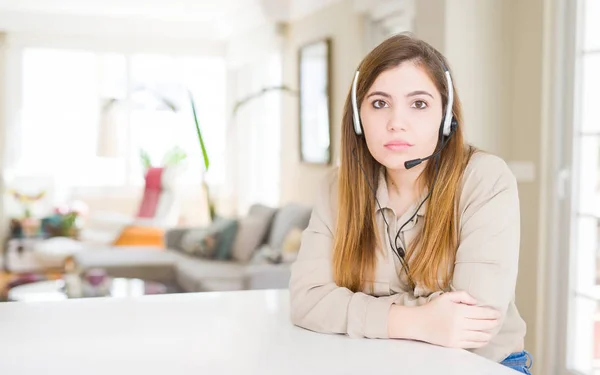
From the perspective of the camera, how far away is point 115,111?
25.7 ft

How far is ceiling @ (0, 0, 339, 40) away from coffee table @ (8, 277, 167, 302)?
3.12 meters

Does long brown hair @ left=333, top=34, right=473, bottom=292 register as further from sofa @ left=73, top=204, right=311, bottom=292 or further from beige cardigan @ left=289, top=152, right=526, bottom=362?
sofa @ left=73, top=204, right=311, bottom=292

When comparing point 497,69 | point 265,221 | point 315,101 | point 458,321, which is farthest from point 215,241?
point 458,321

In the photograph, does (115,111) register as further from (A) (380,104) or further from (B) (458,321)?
(B) (458,321)

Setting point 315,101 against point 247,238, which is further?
point 315,101

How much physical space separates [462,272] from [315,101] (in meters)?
4.38

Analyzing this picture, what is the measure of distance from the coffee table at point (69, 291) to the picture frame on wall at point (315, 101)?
1614mm

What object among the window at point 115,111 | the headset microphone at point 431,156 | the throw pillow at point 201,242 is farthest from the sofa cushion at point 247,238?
the headset microphone at point 431,156

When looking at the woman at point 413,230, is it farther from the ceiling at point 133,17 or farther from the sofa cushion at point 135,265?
the ceiling at point 133,17

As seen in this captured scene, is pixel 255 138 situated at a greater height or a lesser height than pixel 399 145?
greater

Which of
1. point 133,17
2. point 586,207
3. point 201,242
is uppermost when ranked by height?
point 133,17

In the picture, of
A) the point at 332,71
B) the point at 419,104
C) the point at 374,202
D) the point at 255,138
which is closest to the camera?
the point at 419,104

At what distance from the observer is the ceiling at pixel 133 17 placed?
24.0ft

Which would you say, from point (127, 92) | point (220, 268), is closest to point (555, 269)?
point (220, 268)
